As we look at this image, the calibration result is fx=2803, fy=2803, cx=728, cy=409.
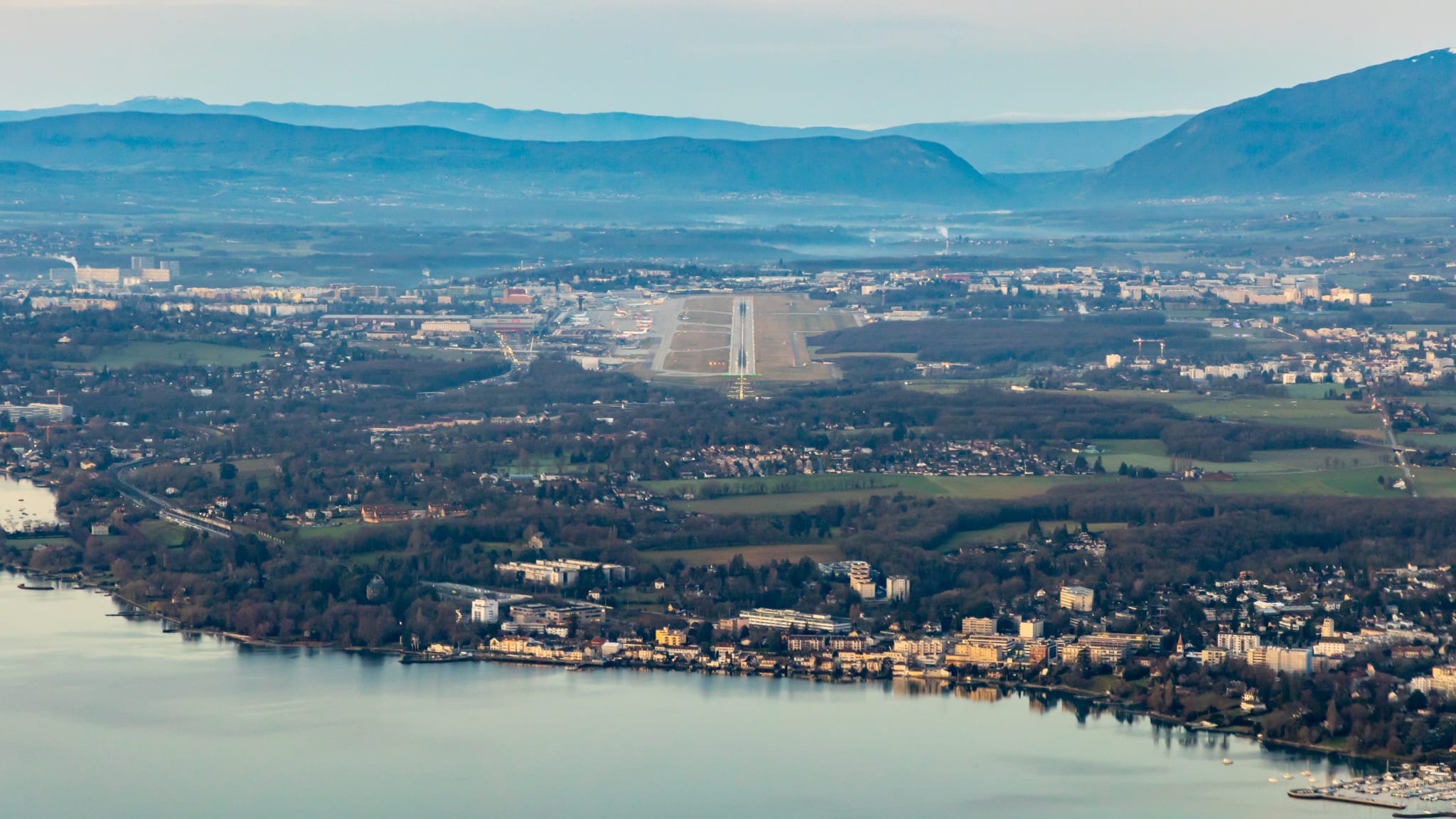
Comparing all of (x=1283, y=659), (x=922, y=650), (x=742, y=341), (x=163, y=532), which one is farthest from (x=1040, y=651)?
(x=742, y=341)

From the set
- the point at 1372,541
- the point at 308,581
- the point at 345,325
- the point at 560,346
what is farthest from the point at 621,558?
the point at 345,325

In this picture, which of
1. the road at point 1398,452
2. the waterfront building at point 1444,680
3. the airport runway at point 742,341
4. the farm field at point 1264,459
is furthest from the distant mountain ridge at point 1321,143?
the waterfront building at point 1444,680

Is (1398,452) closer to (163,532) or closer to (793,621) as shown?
(793,621)

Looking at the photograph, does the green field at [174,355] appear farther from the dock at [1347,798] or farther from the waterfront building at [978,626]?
the dock at [1347,798]

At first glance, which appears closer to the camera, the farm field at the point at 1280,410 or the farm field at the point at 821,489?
the farm field at the point at 821,489

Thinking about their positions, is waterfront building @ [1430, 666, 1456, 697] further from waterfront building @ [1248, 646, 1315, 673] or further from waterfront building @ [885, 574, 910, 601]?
waterfront building @ [885, 574, 910, 601]

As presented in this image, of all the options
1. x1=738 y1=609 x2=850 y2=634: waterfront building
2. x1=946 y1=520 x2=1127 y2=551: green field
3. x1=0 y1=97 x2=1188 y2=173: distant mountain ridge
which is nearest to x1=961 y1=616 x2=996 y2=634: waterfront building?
x1=738 y1=609 x2=850 y2=634: waterfront building
